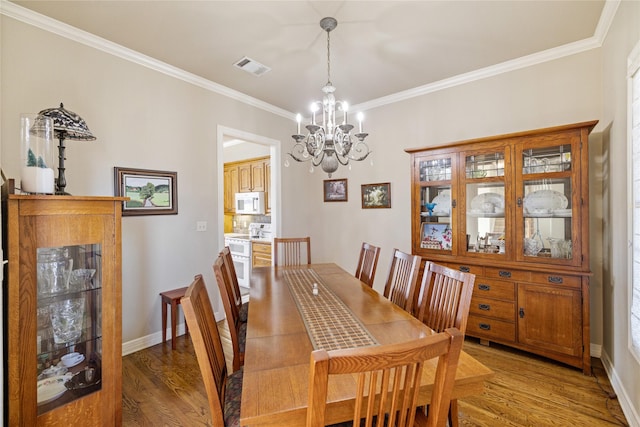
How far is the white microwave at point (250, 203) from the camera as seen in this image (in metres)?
4.95

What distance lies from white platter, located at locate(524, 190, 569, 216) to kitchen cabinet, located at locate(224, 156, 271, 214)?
356 cm

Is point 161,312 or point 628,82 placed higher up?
point 628,82

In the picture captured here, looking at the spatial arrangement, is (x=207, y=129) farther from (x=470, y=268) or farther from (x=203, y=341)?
(x=470, y=268)

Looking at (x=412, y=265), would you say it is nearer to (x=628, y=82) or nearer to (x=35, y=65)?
(x=628, y=82)

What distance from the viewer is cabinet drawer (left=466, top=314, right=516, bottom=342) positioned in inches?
104

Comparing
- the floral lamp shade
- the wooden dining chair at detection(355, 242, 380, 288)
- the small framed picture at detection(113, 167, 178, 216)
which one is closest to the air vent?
the small framed picture at detection(113, 167, 178, 216)

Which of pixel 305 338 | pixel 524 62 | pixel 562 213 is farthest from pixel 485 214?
pixel 305 338

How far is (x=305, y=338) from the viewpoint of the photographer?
4.43ft

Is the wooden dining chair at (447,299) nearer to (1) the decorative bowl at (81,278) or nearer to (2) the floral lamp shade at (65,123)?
(1) the decorative bowl at (81,278)

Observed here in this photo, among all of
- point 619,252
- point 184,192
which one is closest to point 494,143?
point 619,252

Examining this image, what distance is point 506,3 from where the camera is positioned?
210 cm

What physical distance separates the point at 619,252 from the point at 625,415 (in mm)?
1074

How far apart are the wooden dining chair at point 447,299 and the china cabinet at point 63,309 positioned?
1.91m

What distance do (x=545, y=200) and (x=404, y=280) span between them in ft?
5.26
